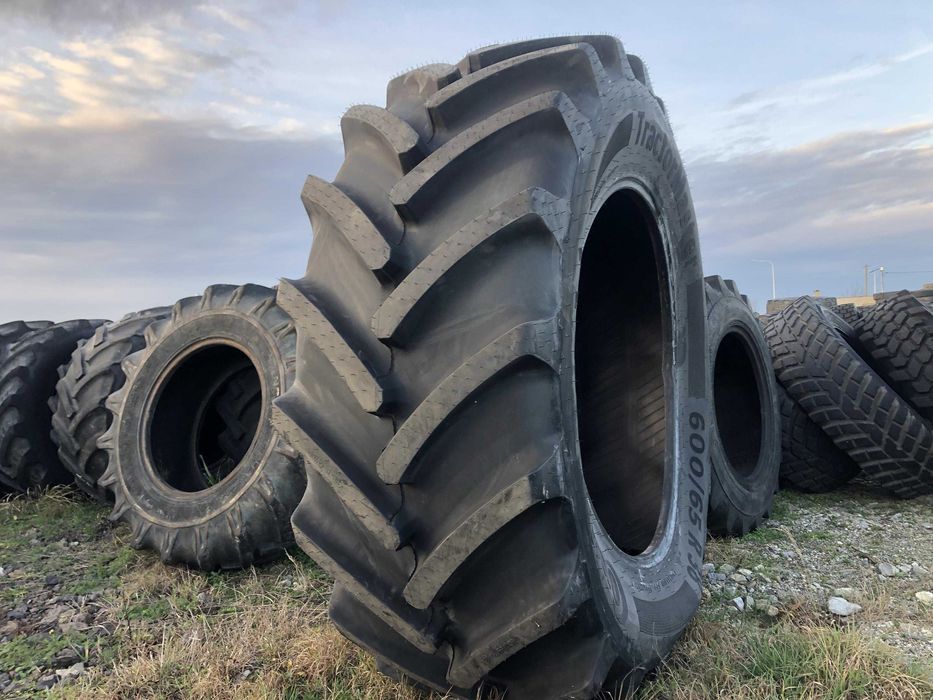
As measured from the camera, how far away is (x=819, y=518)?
415 centimetres

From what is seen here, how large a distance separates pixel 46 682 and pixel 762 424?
3.92m

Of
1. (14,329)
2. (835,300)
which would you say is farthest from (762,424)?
(835,300)

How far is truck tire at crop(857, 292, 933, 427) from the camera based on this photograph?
4.53 m

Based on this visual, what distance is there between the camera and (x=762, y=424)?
178 inches

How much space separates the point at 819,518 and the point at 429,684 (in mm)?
3165

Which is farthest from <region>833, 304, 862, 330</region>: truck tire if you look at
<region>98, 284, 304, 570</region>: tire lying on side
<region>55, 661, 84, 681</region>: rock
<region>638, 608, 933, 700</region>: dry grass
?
<region>55, 661, 84, 681</region>: rock

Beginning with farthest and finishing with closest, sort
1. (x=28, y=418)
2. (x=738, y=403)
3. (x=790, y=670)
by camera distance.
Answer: (x=28, y=418) → (x=738, y=403) → (x=790, y=670)

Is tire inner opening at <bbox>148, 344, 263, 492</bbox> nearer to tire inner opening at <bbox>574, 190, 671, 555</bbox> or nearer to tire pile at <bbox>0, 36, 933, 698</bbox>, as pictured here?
tire inner opening at <bbox>574, 190, 671, 555</bbox>

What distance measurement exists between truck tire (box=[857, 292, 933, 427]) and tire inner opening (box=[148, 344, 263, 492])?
3.99 metres

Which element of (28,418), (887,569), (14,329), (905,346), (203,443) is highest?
(14,329)

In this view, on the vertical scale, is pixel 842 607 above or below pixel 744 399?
below

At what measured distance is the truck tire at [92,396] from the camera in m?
4.40

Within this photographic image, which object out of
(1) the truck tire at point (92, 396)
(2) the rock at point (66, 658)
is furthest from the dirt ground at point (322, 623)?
(1) the truck tire at point (92, 396)

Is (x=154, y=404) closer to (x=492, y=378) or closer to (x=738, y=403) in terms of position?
(x=492, y=378)
